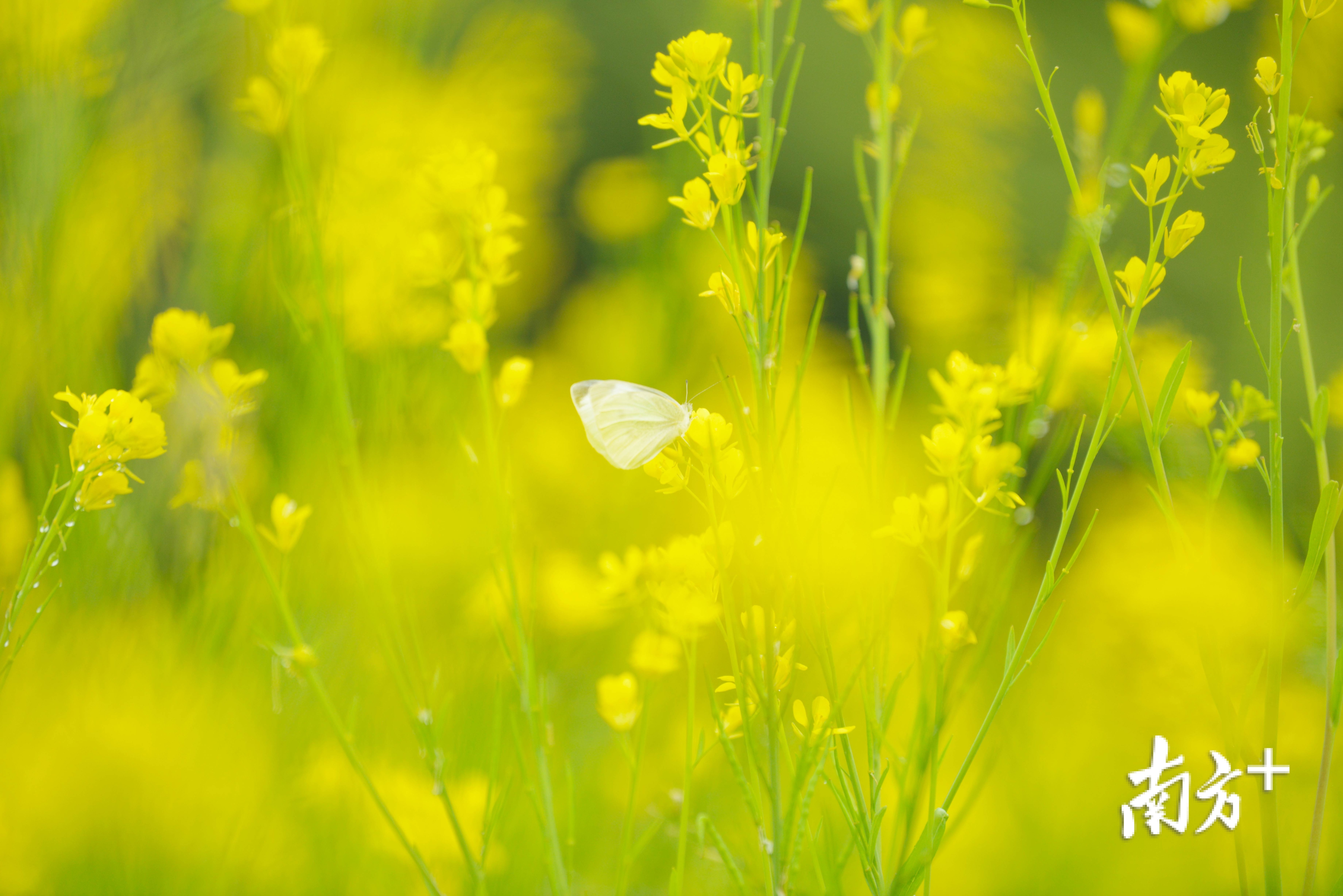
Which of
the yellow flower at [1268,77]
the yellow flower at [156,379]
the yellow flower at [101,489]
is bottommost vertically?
the yellow flower at [101,489]

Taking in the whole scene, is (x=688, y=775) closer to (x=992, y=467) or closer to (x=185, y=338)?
(x=992, y=467)

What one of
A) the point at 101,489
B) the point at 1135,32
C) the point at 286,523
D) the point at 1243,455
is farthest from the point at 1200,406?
the point at 101,489

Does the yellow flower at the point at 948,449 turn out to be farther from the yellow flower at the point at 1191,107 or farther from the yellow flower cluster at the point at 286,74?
the yellow flower cluster at the point at 286,74

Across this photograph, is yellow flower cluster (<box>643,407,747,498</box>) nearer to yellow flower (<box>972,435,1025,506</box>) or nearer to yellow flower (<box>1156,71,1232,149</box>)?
yellow flower (<box>972,435,1025,506</box>)

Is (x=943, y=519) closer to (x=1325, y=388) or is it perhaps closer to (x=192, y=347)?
(x=1325, y=388)

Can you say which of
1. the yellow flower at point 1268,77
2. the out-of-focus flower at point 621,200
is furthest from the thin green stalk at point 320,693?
the out-of-focus flower at point 621,200

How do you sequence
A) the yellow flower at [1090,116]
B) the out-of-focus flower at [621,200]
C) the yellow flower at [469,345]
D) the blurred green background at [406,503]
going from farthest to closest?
the out-of-focus flower at [621,200]
the blurred green background at [406,503]
the yellow flower at [1090,116]
the yellow flower at [469,345]

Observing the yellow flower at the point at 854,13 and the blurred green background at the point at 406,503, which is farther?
the blurred green background at the point at 406,503
